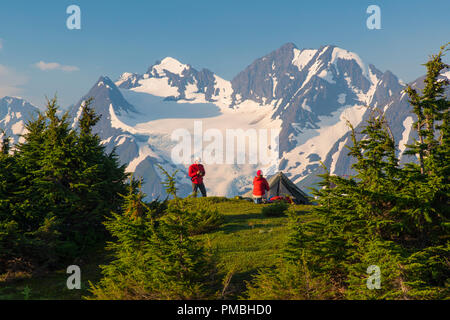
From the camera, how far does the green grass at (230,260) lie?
1197 cm

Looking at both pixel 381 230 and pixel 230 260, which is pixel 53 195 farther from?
pixel 381 230

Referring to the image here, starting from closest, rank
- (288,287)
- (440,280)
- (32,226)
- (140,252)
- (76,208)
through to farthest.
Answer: (288,287)
(440,280)
(140,252)
(32,226)
(76,208)

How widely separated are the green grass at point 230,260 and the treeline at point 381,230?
90 centimetres

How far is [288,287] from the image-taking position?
9.46 m

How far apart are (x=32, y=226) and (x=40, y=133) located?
5.88 meters

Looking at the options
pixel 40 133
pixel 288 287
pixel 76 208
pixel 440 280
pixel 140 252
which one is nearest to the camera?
pixel 288 287

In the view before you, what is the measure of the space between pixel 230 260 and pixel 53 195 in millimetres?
9638

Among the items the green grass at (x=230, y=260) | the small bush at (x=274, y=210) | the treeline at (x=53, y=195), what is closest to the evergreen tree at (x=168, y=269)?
the green grass at (x=230, y=260)

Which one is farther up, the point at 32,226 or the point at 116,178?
the point at 116,178

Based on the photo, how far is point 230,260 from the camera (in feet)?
43.7

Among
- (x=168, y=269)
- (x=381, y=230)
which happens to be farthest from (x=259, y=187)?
(x=168, y=269)

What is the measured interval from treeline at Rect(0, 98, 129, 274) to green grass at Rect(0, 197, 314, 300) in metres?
0.95
